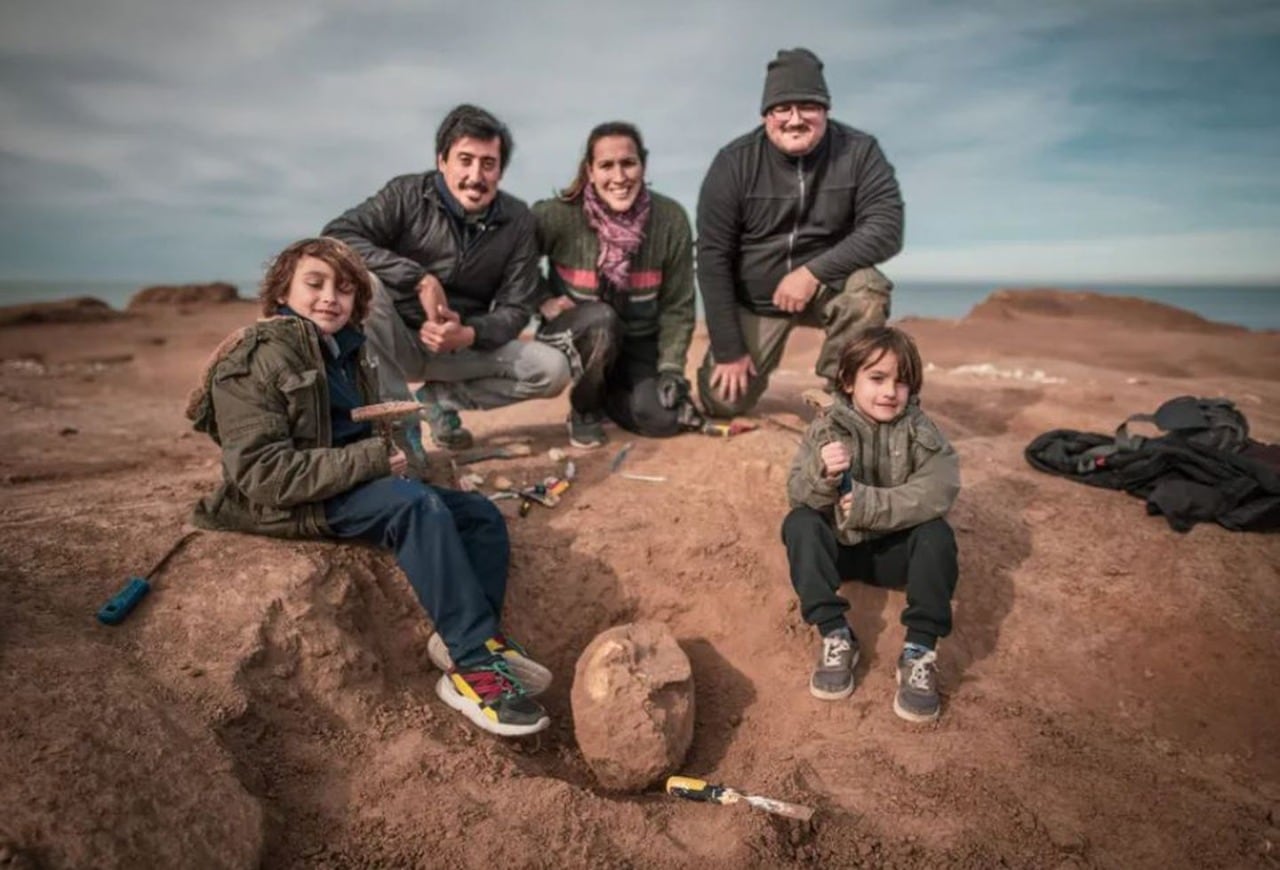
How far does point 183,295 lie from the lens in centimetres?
1978

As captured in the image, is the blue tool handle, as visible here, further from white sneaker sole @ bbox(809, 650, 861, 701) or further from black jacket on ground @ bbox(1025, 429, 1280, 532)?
black jacket on ground @ bbox(1025, 429, 1280, 532)

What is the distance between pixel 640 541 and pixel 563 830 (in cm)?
154

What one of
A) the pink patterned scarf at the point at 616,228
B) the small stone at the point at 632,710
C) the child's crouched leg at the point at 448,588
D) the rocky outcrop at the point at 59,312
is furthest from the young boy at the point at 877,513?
the rocky outcrop at the point at 59,312

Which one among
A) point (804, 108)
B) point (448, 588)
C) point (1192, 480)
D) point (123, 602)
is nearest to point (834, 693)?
point (448, 588)

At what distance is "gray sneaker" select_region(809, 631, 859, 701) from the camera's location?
2842 millimetres

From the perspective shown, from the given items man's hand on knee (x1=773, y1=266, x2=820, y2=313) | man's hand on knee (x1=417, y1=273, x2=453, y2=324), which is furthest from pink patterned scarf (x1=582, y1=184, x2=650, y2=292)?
man's hand on knee (x1=417, y1=273, x2=453, y2=324)

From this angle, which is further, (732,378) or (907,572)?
(732,378)

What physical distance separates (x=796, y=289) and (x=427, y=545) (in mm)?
2760

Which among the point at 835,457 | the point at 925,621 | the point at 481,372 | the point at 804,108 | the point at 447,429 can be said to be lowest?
the point at 925,621

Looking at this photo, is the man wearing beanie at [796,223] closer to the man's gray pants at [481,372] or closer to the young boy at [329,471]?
the man's gray pants at [481,372]

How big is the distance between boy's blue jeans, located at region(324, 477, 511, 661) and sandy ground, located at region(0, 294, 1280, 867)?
0.25 m

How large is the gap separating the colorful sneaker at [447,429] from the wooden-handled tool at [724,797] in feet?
8.39

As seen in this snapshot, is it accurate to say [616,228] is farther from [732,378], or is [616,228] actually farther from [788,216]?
[732,378]

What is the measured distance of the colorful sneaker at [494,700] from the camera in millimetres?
2514
